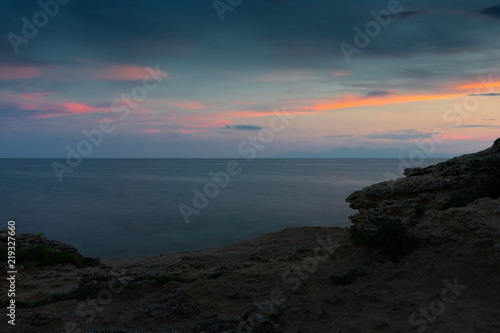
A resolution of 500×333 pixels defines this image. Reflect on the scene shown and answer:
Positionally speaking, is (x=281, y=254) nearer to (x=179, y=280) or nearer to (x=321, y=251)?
(x=321, y=251)

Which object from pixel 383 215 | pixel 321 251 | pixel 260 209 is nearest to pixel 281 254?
pixel 321 251

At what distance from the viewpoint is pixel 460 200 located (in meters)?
10.8

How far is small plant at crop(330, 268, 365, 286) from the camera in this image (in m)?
8.67

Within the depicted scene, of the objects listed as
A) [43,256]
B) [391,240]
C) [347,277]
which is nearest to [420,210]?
[391,240]

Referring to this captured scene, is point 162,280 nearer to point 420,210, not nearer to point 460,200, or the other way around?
point 420,210

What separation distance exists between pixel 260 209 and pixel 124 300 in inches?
1138

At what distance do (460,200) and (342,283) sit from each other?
17.3 feet

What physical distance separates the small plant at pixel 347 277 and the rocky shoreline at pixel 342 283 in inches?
1.2

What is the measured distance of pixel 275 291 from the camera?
8352mm

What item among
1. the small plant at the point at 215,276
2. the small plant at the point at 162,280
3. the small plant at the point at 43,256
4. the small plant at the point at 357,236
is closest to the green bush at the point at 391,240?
the small plant at the point at 357,236

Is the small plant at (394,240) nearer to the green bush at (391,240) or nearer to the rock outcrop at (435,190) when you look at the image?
the green bush at (391,240)

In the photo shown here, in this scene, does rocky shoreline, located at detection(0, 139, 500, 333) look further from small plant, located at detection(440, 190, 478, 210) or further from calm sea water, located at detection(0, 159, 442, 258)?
calm sea water, located at detection(0, 159, 442, 258)

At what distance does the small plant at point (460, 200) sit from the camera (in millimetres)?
10648

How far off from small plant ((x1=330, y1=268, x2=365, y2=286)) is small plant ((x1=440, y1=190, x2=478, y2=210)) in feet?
13.0
